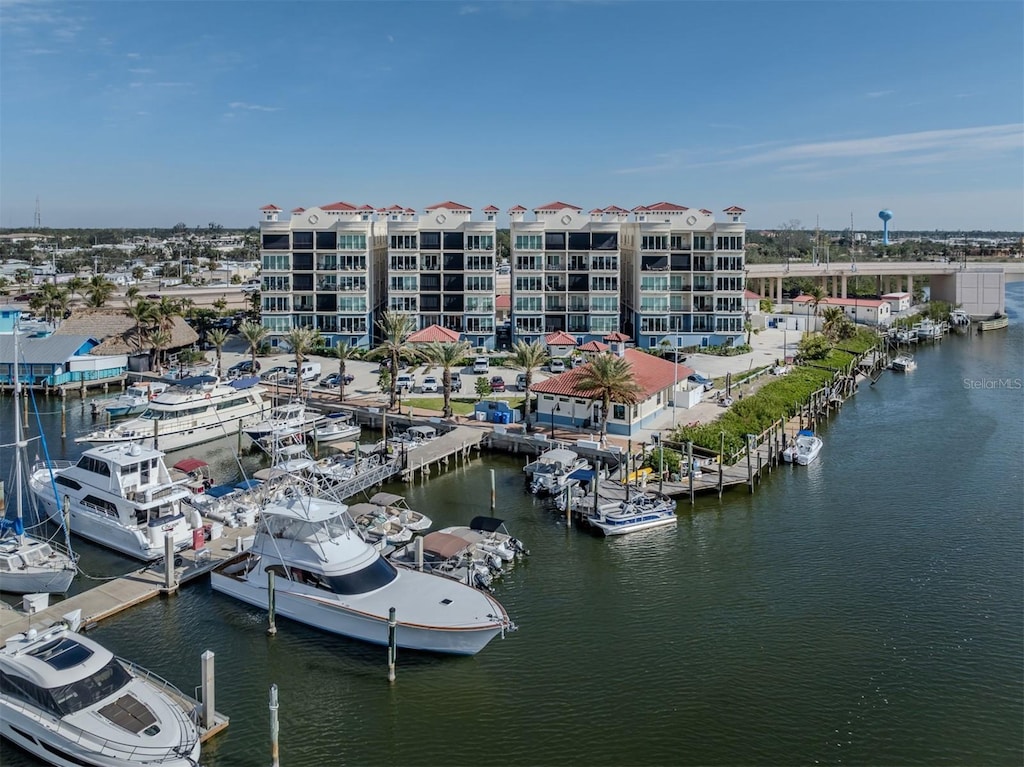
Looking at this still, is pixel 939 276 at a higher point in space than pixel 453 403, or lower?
higher

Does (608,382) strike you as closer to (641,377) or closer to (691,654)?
(641,377)

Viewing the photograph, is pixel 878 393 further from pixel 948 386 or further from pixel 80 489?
pixel 80 489

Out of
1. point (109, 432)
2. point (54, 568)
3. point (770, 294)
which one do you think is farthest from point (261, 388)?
point (770, 294)

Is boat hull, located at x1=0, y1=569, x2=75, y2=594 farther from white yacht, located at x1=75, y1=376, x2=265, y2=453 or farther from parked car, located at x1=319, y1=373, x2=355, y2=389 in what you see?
parked car, located at x1=319, y1=373, x2=355, y2=389

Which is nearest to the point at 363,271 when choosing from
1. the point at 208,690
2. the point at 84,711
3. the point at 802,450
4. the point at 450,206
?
the point at 450,206

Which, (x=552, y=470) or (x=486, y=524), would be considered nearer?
(x=486, y=524)

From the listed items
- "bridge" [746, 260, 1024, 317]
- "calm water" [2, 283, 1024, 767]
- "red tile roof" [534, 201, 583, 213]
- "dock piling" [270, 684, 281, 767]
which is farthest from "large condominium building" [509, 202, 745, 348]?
"dock piling" [270, 684, 281, 767]
